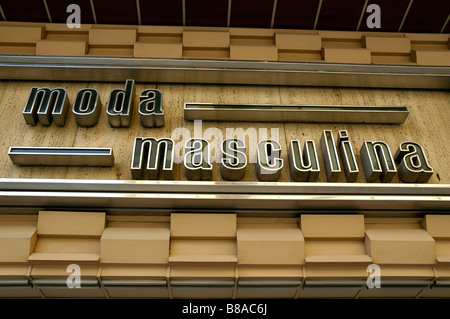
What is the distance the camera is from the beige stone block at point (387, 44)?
5.78 metres

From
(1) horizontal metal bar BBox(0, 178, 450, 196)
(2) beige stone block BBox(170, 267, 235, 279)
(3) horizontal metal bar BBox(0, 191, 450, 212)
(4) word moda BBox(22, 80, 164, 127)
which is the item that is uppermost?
(4) word moda BBox(22, 80, 164, 127)

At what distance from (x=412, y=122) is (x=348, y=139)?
107cm

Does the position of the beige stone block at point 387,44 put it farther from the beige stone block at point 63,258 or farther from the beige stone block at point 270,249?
the beige stone block at point 63,258

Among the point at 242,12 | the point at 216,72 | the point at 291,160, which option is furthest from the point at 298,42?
the point at 291,160

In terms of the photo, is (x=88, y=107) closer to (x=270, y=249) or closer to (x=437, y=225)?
(x=270, y=249)

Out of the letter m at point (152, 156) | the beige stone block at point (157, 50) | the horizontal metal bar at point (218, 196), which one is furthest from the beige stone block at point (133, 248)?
the beige stone block at point (157, 50)

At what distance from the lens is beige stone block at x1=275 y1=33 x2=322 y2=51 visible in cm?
569

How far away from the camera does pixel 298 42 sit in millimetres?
5711

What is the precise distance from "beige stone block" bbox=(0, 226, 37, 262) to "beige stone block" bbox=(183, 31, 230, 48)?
3.13 meters

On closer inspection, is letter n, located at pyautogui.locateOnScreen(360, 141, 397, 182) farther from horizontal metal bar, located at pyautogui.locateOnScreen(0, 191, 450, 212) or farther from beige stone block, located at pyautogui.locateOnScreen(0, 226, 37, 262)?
beige stone block, located at pyautogui.locateOnScreen(0, 226, 37, 262)

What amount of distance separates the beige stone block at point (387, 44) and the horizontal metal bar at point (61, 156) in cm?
382

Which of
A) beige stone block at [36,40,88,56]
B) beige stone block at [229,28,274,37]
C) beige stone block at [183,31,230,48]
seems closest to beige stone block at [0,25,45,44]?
beige stone block at [36,40,88,56]

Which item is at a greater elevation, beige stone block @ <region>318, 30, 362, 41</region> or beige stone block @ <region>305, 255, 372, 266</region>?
beige stone block @ <region>318, 30, 362, 41</region>
